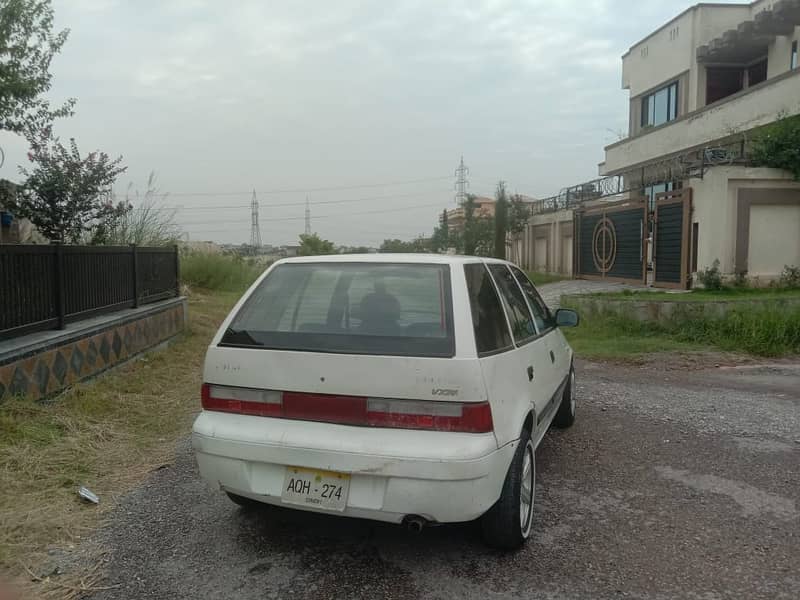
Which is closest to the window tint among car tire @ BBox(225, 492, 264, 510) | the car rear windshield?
the car rear windshield

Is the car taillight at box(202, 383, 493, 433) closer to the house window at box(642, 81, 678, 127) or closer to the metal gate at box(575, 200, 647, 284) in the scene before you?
the metal gate at box(575, 200, 647, 284)

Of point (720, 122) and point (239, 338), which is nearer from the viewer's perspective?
point (239, 338)

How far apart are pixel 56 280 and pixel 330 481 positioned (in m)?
4.67

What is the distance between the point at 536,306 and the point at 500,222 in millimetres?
23335

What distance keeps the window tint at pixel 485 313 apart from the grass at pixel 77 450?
88.5 inches

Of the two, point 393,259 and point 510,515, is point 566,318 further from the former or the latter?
point 510,515

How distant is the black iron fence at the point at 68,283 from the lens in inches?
218

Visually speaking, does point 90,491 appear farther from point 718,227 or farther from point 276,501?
point 718,227

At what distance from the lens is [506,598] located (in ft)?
9.21

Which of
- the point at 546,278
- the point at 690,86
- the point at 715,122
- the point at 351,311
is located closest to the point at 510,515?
the point at 351,311

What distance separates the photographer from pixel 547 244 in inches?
A: 916

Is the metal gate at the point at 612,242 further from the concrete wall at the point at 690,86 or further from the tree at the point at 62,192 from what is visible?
the tree at the point at 62,192

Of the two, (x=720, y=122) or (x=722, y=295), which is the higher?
(x=720, y=122)

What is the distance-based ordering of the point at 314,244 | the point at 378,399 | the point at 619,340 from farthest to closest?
the point at 314,244 < the point at 619,340 < the point at 378,399
